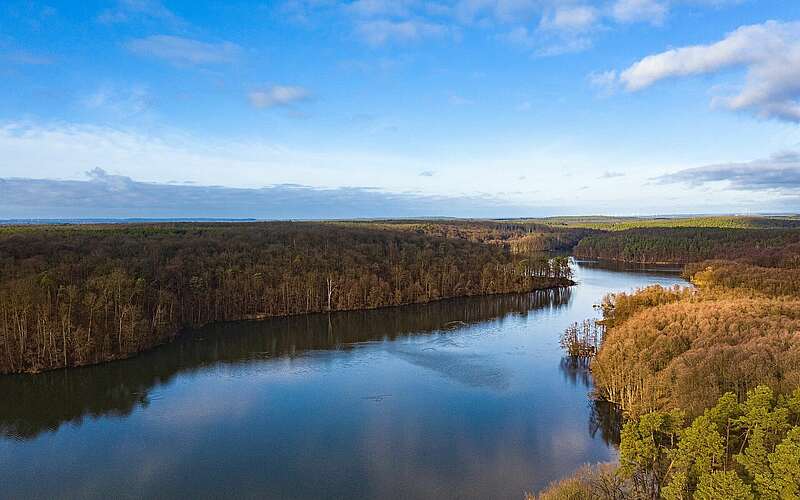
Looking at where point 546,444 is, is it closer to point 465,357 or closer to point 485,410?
point 485,410

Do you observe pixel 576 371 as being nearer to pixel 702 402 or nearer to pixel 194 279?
pixel 702 402

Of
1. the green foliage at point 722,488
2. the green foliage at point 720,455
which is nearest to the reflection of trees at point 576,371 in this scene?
the green foliage at point 720,455

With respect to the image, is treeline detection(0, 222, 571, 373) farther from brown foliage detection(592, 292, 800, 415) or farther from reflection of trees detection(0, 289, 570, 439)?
brown foliage detection(592, 292, 800, 415)

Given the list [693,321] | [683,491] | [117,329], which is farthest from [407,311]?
[683,491]

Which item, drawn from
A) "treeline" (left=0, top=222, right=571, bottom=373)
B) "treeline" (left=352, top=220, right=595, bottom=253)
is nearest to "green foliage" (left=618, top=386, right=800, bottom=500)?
"treeline" (left=0, top=222, right=571, bottom=373)

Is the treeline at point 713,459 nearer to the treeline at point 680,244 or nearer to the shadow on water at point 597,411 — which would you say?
the shadow on water at point 597,411

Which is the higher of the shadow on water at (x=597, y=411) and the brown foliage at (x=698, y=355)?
the brown foliage at (x=698, y=355)

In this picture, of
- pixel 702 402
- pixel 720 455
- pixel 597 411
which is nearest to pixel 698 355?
pixel 702 402
